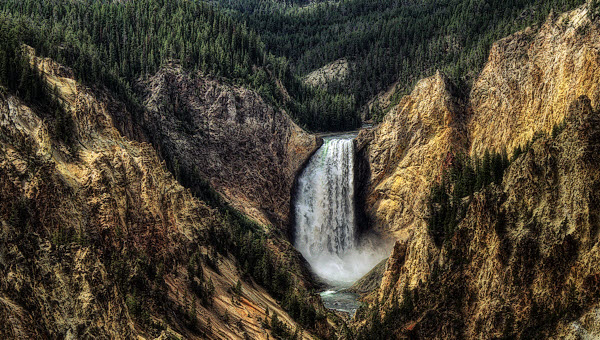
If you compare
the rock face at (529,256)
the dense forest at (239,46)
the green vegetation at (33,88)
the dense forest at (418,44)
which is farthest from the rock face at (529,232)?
the green vegetation at (33,88)

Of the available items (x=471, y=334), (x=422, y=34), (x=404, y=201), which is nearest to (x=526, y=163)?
(x=471, y=334)

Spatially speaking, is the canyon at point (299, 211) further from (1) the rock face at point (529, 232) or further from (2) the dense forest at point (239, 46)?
(2) the dense forest at point (239, 46)

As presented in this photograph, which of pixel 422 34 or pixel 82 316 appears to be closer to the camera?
pixel 82 316

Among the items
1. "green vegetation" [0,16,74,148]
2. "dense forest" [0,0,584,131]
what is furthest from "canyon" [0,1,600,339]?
"dense forest" [0,0,584,131]

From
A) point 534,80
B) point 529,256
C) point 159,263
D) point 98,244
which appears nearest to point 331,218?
point 534,80

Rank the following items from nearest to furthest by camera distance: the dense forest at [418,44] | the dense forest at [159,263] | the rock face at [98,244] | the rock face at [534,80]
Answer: the rock face at [98,244] < the dense forest at [159,263] < the rock face at [534,80] < the dense forest at [418,44]

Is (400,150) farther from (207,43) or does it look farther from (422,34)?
(422,34)

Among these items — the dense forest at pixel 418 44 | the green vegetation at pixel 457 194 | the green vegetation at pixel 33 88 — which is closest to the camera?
the green vegetation at pixel 33 88
